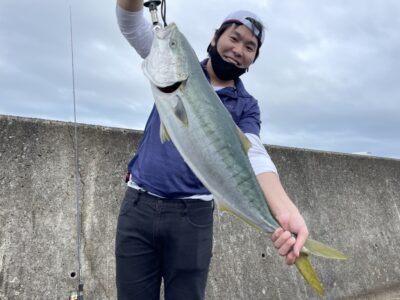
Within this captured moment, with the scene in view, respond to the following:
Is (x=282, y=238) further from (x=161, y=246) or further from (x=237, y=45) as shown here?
(x=237, y=45)

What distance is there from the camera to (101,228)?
3.97 metres

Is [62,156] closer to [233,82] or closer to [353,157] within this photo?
[233,82]

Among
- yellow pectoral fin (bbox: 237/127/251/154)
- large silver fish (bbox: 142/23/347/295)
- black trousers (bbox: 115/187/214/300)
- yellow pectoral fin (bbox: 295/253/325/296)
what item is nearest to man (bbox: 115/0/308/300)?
black trousers (bbox: 115/187/214/300)

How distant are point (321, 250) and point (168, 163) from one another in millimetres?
1019

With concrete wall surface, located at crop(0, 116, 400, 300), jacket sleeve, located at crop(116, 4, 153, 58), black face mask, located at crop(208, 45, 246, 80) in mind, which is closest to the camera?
jacket sleeve, located at crop(116, 4, 153, 58)

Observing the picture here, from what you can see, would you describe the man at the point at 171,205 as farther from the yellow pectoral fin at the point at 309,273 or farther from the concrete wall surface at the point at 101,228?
the concrete wall surface at the point at 101,228

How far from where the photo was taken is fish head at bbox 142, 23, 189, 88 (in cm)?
197

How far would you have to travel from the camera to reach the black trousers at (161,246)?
2465mm

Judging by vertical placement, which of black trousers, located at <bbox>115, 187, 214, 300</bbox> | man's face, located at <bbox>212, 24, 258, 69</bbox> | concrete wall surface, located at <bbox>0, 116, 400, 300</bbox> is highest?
man's face, located at <bbox>212, 24, 258, 69</bbox>

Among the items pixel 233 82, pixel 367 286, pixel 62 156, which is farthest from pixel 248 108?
pixel 367 286

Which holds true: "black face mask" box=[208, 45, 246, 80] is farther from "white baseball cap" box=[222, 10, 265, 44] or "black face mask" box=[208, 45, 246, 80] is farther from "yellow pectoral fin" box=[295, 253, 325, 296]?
"yellow pectoral fin" box=[295, 253, 325, 296]

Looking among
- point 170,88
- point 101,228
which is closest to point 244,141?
point 170,88

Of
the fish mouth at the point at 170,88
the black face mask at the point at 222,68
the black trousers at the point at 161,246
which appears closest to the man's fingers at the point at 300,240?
the black trousers at the point at 161,246

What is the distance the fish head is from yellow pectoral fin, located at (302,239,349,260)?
102cm
